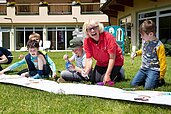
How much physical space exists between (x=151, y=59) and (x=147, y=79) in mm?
355

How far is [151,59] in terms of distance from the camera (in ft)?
18.8

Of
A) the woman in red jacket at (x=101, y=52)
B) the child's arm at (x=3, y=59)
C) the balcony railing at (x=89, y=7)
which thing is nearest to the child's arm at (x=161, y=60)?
the woman in red jacket at (x=101, y=52)

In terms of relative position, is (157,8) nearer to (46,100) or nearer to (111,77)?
(111,77)

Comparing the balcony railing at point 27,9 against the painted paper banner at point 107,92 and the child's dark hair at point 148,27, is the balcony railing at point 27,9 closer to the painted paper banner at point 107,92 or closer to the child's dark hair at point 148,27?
the painted paper banner at point 107,92

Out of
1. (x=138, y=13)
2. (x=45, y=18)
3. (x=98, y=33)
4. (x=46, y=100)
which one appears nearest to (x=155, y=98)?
(x=46, y=100)

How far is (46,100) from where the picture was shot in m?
4.59

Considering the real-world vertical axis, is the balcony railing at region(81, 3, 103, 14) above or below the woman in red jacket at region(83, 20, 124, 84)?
above

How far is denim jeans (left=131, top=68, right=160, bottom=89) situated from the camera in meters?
5.56

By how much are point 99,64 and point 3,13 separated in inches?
1205

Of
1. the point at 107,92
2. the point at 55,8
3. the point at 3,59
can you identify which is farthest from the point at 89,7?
the point at 107,92

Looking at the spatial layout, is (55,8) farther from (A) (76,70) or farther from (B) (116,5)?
(A) (76,70)

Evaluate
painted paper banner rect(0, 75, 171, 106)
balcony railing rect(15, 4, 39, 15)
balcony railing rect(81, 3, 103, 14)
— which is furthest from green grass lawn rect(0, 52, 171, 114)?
balcony railing rect(15, 4, 39, 15)

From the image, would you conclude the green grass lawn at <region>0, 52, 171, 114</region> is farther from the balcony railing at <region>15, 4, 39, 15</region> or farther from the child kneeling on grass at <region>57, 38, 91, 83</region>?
the balcony railing at <region>15, 4, 39, 15</region>

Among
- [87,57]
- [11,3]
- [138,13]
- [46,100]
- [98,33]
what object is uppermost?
[11,3]
